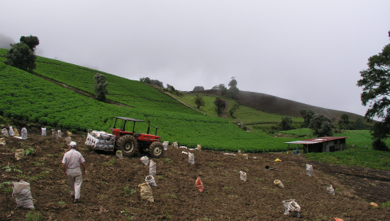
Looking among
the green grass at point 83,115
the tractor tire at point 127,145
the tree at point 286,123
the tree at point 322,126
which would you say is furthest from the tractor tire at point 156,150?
the tree at point 286,123

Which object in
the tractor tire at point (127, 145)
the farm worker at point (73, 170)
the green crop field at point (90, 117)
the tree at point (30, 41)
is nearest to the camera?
the farm worker at point (73, 170)

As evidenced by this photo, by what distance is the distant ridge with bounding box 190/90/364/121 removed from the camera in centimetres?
9565

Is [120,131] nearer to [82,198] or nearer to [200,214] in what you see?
[82,198]

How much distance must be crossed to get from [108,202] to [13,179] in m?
3.26

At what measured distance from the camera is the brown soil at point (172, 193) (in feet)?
23.7

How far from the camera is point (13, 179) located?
25.4ft

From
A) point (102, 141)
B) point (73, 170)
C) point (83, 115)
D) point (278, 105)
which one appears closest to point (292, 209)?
point (73, 170)

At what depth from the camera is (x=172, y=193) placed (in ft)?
31.2

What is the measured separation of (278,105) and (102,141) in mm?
100362

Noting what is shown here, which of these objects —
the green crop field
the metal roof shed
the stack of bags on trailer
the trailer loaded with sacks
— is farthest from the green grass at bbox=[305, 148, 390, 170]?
the stack of bags on trailer

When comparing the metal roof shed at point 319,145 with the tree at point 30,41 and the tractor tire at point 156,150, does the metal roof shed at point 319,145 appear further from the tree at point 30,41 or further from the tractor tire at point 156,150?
the tree at point 30,41

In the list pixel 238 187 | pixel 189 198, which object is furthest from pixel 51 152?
pixel 238 187

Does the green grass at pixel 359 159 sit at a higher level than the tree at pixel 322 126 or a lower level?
lower

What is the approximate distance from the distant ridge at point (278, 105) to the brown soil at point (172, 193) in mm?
83587
